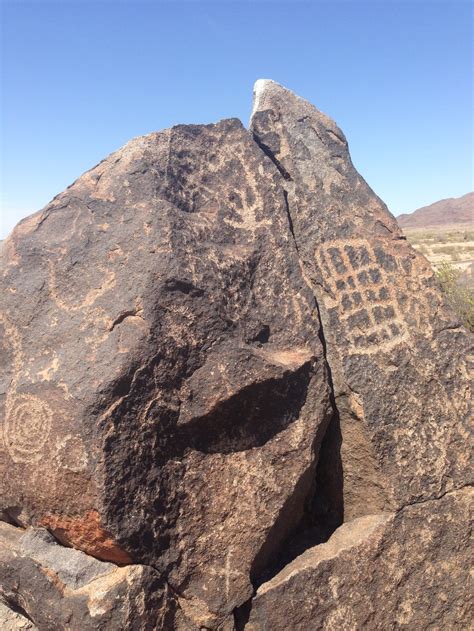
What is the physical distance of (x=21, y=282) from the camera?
2541 mm

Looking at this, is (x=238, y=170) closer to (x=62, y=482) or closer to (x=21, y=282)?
(x=21, y=282)

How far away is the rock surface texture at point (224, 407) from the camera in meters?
2.19

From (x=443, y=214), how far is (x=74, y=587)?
7720cm

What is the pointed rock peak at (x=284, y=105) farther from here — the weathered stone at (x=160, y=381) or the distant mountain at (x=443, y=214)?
the distant mountain at (x=443, y=214)

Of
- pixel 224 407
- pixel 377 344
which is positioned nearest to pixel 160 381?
pixel 224 407

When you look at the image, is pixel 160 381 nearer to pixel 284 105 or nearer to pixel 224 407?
pixel 224 407

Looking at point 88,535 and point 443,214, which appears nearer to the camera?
point 88,535

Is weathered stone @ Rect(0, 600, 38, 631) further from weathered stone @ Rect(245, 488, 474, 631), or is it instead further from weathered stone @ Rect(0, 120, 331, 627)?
weathered stone @ Rect(245, 488, 474, 631)

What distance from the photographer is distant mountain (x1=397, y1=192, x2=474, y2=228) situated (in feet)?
226

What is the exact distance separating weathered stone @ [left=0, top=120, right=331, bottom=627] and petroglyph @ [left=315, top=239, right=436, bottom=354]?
8.2 inches

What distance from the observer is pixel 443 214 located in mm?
72312

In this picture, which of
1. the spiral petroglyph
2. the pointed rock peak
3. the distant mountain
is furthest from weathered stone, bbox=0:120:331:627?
the distant mountain

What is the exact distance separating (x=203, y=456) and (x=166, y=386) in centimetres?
36

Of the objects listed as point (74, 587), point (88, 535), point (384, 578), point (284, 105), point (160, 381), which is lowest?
point (384, 578)
